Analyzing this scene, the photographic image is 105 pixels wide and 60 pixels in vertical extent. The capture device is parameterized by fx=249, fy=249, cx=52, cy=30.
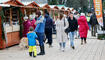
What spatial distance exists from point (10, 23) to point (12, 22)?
0.36m

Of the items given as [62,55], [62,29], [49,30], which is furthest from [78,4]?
[62,55]

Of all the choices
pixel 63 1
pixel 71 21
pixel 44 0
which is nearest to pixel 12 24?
pixel 71 21

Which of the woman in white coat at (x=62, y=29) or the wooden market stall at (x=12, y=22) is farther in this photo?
the wooden market stall at (x=12, y=22)

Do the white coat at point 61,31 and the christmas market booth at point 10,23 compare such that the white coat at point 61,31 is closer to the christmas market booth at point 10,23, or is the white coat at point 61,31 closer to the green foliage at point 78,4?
the christmas market booth at point 10,23

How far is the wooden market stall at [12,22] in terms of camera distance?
1297 cm

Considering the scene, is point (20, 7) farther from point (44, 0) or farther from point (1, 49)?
point (44, 0)

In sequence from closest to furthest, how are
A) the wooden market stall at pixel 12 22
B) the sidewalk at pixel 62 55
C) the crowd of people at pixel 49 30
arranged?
the sidewalk at pixel 62 55 < the crowd of people at pixel 49 30 < the wooden market stall at pixel 12 22

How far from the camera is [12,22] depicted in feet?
45.4

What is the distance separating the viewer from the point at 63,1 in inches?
2297

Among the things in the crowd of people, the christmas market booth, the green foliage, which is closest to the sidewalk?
the crowd of people

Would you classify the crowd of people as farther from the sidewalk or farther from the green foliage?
the green foliage

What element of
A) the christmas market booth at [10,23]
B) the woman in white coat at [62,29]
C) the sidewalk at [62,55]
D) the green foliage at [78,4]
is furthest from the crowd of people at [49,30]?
the green foliage at [78,4]

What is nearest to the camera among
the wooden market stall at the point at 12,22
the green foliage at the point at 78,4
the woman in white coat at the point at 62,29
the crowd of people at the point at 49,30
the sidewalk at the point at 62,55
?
the sidewalk at the point at 62,55

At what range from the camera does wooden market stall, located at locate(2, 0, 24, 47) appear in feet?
42.5
